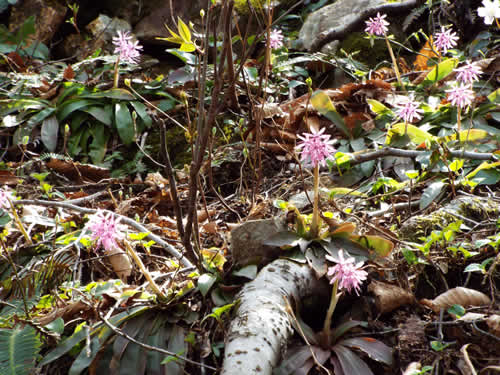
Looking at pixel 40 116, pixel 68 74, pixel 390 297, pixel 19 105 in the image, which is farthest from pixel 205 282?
pixel 68 74

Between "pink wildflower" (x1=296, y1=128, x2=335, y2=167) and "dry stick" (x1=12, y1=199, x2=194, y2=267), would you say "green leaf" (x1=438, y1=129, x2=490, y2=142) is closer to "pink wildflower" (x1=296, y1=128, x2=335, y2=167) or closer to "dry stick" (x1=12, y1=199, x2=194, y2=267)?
"pink wildflower" (x1=296, y1=128, x2=335, y2=167)

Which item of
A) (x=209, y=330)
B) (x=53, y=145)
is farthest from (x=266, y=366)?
(x=53, y=145)

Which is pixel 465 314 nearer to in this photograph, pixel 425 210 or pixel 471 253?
pixel 471 253

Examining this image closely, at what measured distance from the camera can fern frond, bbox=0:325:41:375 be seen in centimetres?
130

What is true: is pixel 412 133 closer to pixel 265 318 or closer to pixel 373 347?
pixel 373 347

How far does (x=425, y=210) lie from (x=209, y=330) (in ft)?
3.70

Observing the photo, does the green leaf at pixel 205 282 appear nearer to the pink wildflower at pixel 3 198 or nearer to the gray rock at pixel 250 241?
the gray rock at pixel 250 241

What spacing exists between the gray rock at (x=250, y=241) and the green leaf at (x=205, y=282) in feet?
0.52

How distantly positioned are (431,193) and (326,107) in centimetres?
88

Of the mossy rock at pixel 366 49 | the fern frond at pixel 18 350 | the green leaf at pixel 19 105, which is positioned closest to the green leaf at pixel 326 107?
the mossy rock at pixel 366 49

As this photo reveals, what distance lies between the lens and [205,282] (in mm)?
1546

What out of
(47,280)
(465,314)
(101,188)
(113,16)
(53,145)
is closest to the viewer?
(465,314)

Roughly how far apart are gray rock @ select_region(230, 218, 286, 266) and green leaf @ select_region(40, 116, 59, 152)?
238cm

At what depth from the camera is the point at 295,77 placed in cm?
394
